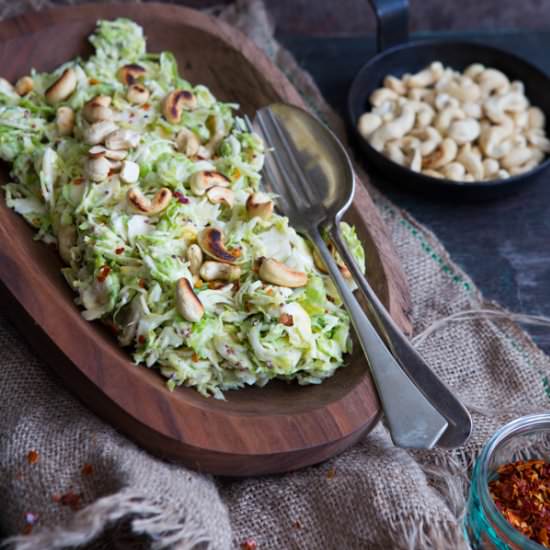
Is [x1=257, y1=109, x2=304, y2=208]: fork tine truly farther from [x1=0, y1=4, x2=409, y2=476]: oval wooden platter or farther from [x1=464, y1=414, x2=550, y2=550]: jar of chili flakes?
[x1=464, y1=414, x2=550, y2=550]: jar of chili flakes

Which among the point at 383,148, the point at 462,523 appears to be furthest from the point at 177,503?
the point at 383,148

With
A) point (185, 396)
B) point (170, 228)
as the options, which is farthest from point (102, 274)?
point (185, 396)

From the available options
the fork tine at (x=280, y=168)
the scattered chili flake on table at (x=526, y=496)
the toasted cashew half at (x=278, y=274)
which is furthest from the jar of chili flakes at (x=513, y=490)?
the fork tine at (x=280, y=168)

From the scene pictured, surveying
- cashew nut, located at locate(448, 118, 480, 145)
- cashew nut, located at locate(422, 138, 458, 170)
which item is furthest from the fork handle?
cashew nut, located at locate(448, 118, 480, 145)

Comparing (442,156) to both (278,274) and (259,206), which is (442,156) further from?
(278,274)

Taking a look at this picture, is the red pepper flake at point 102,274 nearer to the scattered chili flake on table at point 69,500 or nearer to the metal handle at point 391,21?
the scattered chili flake on table at point 69,500

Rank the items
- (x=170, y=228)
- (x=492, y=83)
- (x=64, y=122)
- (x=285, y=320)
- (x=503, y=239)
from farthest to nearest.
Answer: (x=492, y=83)
(x=503, y=239)
(x=64, y=122)
(x=170, y=228)
(x=285, y=320)

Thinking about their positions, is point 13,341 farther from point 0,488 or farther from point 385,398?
point 385,398
